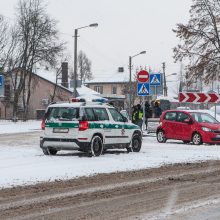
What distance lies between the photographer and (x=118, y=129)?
776 inches

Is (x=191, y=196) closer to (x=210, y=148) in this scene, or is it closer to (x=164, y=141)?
(x=210, y=148)

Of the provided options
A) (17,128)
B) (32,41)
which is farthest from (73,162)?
(32,41)

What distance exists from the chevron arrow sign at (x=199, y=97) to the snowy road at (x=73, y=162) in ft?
18.2

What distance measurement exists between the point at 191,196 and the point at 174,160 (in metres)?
7.19

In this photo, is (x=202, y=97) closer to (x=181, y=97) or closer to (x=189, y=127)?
(x=181, y=97)

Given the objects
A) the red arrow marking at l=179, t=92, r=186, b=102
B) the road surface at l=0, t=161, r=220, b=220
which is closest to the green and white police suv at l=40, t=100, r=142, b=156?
the road surface at l=0, t=161, r=220, b=220

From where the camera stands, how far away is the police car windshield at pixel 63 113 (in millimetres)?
18297

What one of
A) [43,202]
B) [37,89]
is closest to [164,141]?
[43,202]

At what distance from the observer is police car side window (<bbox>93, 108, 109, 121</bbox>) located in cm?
1898

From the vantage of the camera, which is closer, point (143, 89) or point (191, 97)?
point (143, 89)

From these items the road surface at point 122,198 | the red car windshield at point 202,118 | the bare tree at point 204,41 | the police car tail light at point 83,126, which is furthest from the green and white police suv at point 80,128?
the bare tree at point 204,41

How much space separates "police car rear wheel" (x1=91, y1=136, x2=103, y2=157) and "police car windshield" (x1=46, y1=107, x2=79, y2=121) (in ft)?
2.99

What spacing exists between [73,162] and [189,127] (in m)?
9.81

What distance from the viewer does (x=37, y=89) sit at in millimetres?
75625
